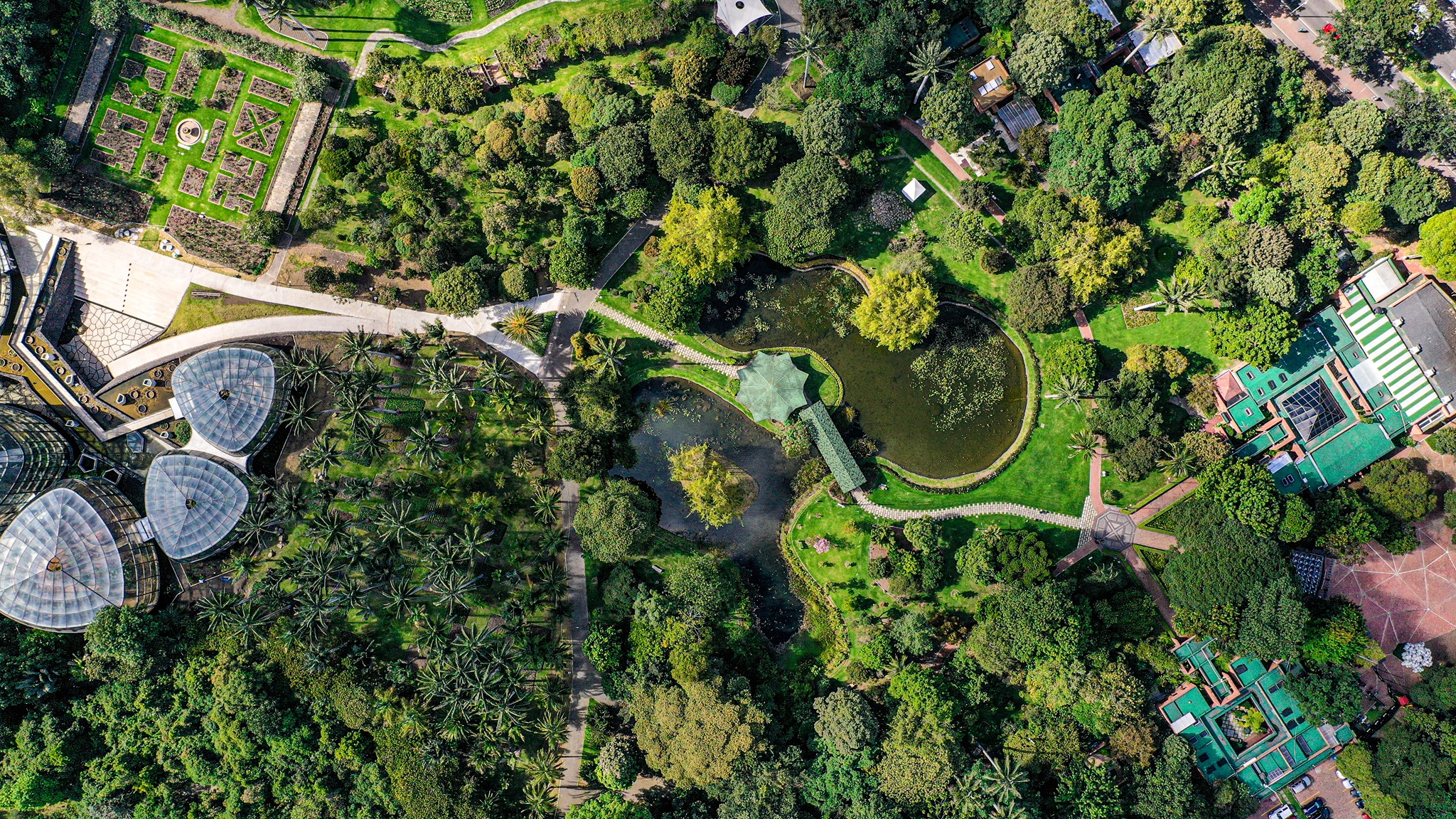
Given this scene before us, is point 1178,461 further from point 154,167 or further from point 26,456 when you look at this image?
point 26,456

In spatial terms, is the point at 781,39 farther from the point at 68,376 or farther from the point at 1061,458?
the point at 68,376

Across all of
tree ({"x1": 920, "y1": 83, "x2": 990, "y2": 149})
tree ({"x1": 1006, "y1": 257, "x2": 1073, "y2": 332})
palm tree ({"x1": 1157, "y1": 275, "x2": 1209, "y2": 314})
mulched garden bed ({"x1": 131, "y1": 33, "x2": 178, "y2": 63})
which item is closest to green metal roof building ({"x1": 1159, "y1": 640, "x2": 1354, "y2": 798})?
palm tree ({"x1": 1157, "y1": 275, "x2": 1209, "y2": 314})

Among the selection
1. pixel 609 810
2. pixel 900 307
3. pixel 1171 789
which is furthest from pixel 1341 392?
pixel 609 810

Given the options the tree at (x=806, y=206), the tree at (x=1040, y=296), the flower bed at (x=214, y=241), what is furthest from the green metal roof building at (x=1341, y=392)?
the flower bed at (x=214, y=241)

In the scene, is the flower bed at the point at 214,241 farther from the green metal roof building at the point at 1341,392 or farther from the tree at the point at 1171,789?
the tree at the point at 1171,789

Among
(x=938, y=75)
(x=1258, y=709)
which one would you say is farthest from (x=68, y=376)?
(x=1258, y=709)

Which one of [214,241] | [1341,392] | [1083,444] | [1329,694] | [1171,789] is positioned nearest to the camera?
[1171,789]
